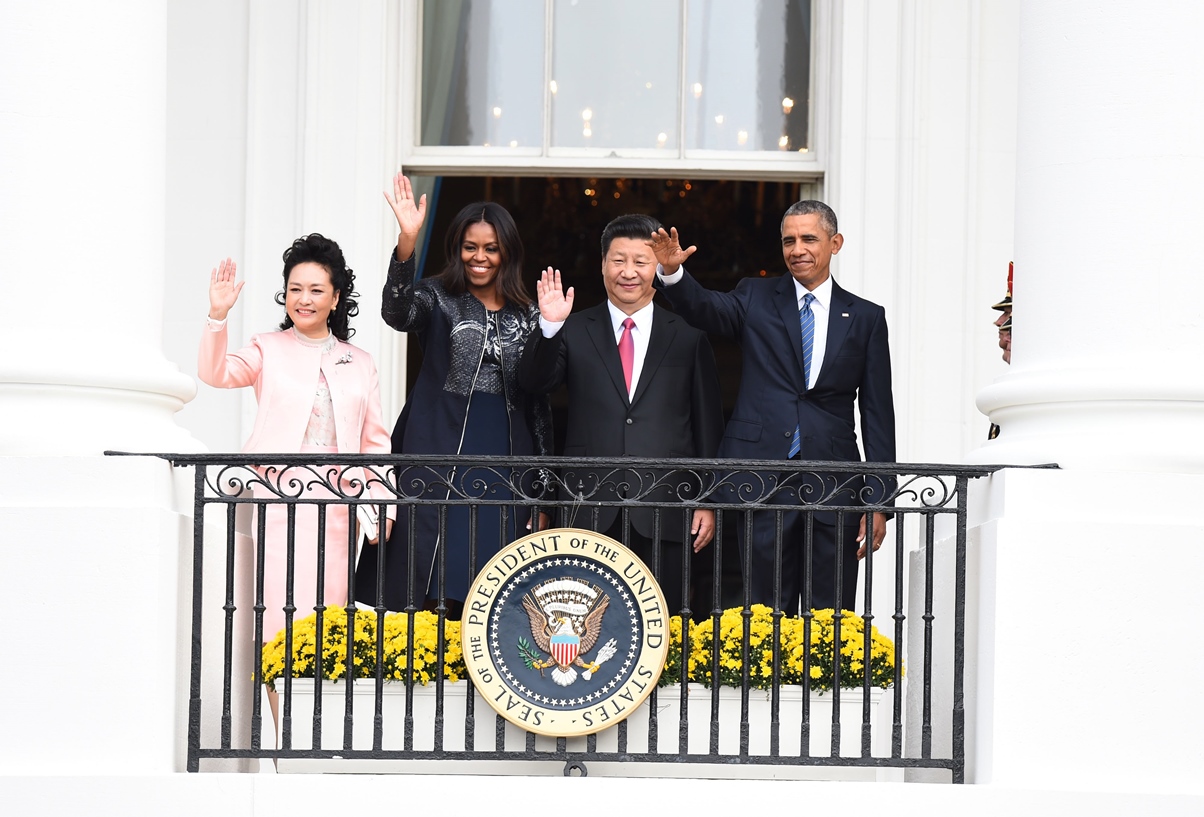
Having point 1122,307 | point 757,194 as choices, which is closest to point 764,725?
point 1122,307

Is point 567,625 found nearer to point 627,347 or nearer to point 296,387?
point 627,347

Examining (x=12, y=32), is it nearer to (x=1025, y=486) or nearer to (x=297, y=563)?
(x=297, y=563)

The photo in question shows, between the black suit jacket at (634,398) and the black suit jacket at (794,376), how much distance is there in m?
0.11

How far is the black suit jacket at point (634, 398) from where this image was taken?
623cm

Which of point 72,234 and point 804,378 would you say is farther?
point 804,378

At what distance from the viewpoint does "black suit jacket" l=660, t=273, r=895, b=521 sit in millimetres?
6234

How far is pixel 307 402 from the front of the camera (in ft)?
20.7

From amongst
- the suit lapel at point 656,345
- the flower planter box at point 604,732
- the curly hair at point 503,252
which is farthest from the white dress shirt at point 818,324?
the flower planter box at point 604,732

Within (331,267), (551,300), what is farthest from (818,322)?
(331,267)

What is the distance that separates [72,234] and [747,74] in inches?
155

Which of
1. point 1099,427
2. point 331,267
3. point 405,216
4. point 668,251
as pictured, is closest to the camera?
point 1099,427

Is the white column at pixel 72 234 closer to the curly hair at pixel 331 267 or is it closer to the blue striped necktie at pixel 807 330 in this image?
the curly hair at pixel 331 267

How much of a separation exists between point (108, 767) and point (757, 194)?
22.7ft

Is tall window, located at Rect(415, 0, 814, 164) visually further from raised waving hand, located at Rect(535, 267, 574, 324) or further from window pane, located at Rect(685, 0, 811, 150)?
raised waving hand, located at Rect(535, 267, 574, 324)
